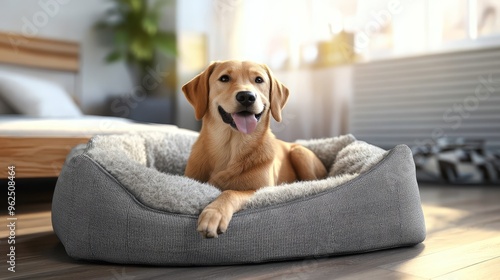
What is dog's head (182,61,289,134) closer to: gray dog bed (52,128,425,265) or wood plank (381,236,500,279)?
gray dog bed (52,128,425,265)

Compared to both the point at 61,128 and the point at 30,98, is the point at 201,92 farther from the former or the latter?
the point at 30,98

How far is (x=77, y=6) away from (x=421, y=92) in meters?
3.51

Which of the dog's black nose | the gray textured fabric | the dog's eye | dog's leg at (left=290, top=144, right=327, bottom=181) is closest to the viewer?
the gray textured fabric

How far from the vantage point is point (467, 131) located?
3832 millimetres

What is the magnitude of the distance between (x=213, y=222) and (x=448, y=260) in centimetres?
79

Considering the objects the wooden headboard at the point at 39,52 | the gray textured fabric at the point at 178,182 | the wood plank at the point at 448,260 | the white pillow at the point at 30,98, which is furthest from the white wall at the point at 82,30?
the wood plank at the point at 448,260

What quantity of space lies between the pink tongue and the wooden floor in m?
0.53

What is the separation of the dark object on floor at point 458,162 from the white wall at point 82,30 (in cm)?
333

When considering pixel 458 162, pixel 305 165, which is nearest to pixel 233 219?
pixel 305 165

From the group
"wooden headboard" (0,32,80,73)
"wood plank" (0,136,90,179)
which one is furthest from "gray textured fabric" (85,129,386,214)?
"wooden headboard" (0,32,80,73)

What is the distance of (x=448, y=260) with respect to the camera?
1532 mm

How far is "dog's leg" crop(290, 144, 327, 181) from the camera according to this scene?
2.21 m

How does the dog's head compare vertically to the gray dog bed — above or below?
above

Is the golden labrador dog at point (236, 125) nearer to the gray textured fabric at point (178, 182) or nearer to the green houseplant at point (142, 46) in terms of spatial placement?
the gray textured fabric at point (178, 182)
